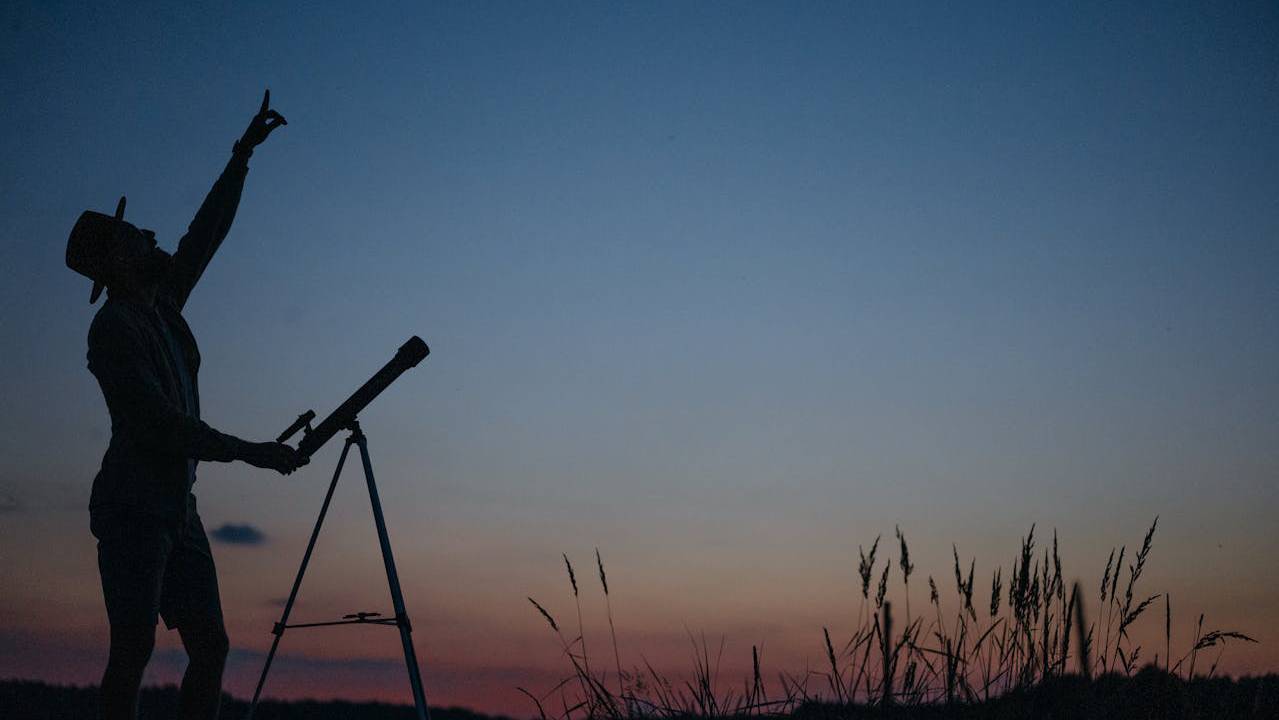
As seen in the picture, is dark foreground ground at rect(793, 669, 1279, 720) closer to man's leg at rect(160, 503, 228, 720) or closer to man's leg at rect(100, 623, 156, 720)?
man's leg at rect(160, 503, 228, 720)

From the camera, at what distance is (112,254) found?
4.11 meters

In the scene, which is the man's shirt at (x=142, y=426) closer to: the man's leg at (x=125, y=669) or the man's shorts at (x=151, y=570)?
the man's shorts at (x=151, y=570)

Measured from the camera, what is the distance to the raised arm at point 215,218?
180 inches

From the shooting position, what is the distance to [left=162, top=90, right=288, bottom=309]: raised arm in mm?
4578

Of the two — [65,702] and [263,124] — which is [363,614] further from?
[65,702]

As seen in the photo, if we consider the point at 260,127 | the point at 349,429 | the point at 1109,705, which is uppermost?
the point at 260,127

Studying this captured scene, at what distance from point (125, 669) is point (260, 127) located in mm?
2734

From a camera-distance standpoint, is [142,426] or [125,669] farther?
[142,426]

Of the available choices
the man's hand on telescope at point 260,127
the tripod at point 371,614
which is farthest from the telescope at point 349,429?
the man's hand on telescope at point 260,127

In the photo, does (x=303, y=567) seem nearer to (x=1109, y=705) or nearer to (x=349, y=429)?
(x=349, y=429)

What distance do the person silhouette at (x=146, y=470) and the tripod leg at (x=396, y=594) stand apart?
1.07 ft

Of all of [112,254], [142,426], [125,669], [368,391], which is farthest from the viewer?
[368,391]

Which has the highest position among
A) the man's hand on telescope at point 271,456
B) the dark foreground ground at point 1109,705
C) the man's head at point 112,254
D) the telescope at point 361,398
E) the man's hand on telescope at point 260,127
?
the man's hand on telescope at point 260,127

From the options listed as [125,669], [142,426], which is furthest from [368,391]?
[125,669]
